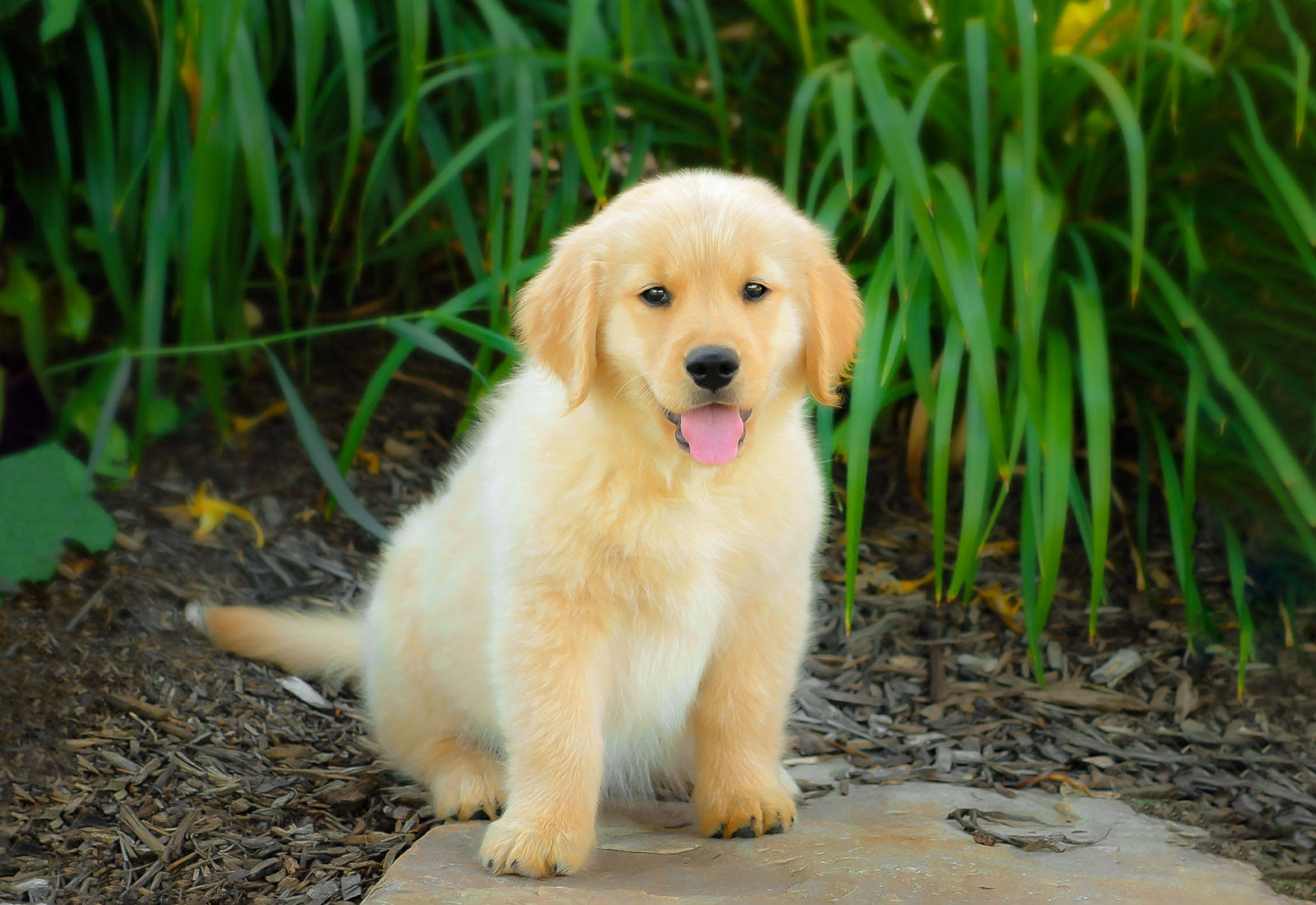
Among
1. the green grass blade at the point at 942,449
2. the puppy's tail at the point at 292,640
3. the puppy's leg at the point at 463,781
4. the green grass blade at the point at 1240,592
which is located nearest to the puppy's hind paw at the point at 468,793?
the puppy's leg at the point at 463,781

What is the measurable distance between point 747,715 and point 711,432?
0.58m

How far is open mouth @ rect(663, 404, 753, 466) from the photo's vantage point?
6.38 ft

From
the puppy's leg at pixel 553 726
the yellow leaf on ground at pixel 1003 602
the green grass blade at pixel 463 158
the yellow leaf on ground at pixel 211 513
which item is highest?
the green grass blade at pixel 463 158

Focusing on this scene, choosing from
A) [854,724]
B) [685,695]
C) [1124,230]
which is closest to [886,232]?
[1124,230]

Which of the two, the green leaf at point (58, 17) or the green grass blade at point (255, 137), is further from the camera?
the green grass blade at point (255, 137)

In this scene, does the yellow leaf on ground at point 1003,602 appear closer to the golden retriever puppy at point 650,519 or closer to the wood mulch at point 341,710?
the wood mulch at point 341,710

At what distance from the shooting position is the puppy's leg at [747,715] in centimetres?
219

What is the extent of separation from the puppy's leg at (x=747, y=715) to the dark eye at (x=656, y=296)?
0.57 m

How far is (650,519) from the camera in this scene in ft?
6.69

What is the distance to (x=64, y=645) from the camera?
269cm

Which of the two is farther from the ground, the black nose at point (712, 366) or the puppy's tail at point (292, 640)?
the black nose at point (712, 366)

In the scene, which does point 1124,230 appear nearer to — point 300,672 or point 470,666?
point 470,666

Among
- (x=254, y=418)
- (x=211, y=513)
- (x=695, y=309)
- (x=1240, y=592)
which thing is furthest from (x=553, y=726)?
(x=254, y=418)

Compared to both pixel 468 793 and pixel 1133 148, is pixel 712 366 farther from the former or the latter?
pixel 1133 148
